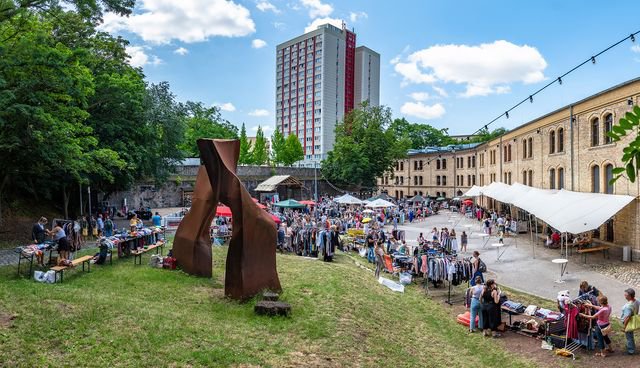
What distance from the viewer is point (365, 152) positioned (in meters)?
54.4

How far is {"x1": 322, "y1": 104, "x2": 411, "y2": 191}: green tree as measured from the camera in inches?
2109

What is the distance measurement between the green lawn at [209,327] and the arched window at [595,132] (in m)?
16.6

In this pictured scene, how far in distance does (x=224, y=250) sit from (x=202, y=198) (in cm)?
559

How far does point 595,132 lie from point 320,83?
256 feet

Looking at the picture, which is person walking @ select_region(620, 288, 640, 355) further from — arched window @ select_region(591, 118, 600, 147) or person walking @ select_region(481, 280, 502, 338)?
arched window @ select_region(591, 118, 600, 147)

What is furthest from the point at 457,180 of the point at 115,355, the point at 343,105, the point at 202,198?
the point at 115,355

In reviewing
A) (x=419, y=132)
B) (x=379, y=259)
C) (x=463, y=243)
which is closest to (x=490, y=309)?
(x=379, y=259)

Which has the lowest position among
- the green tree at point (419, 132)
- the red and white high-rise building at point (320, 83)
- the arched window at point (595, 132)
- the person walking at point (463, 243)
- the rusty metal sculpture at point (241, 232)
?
the person walking at point (463, 243)

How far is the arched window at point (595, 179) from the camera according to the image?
76.6ft

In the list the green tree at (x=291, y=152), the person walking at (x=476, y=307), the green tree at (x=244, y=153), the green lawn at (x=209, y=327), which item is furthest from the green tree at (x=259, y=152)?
the person walking at (x=476, y=307)

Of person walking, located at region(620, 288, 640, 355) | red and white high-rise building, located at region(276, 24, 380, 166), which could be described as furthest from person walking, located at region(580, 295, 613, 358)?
red and white high-rise building, located at region(276, 24, 380, 166)

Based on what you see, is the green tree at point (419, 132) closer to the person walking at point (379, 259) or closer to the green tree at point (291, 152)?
the green tree at point (291, 152)

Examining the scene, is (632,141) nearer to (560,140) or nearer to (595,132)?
(595,132)

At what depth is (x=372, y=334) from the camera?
9.77 meters
